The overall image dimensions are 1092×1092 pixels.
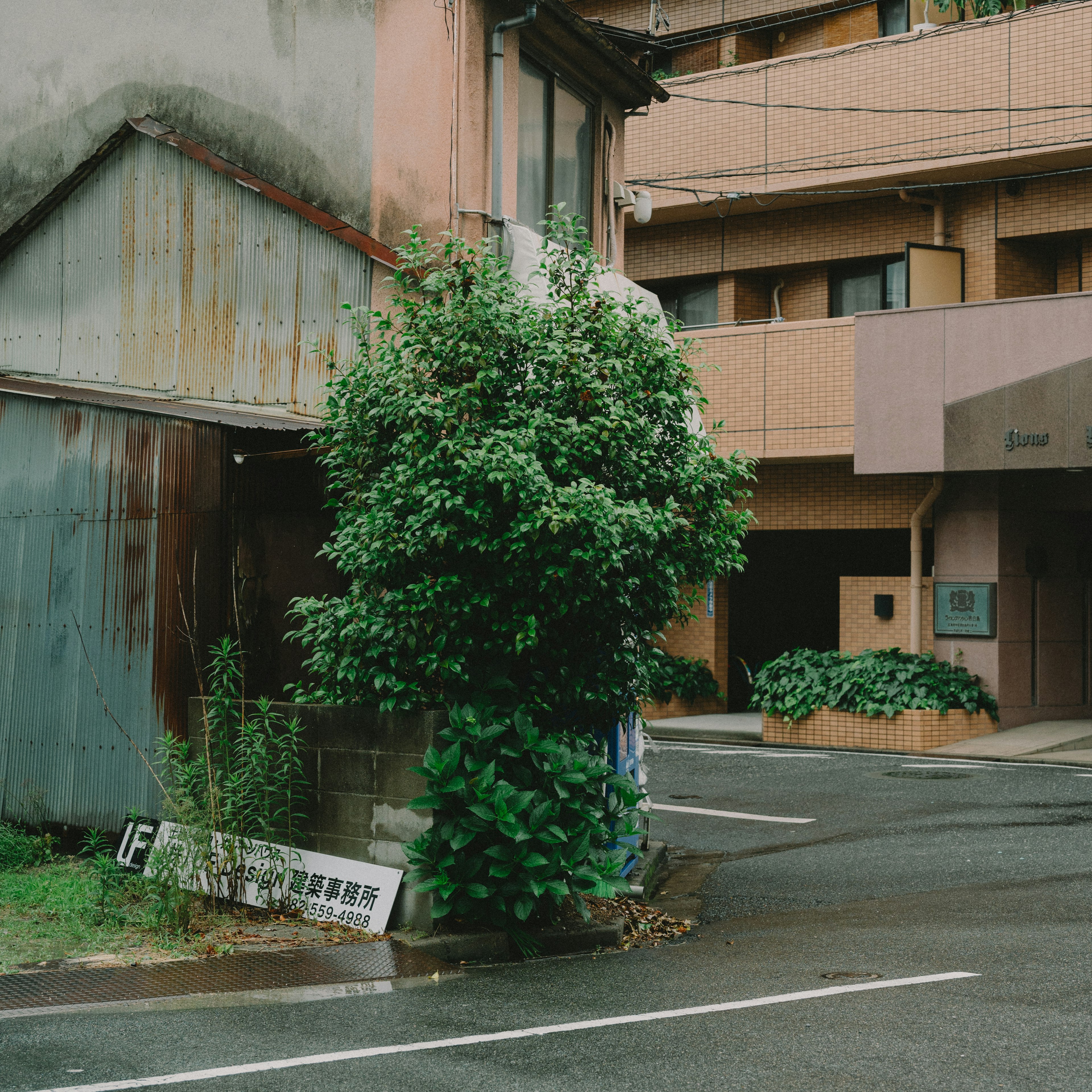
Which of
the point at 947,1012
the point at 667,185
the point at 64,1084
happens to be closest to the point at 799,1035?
the point at 947,1012

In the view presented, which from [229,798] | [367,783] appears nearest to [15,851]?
[229,798]

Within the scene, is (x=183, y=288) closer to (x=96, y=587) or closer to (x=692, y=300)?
(x=96, y=587)

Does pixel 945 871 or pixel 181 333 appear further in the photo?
pixel 181 333

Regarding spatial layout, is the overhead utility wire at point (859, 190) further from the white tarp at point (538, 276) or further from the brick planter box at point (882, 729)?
the white tarp at point (538, 276)

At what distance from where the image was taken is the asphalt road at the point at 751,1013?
507cm

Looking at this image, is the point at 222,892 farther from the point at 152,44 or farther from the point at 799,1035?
the point at 152,44

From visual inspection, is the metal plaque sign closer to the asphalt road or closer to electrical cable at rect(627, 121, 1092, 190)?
electrical cable at rect(627, 121, 1092, 190)

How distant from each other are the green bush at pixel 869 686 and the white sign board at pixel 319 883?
36.0 ft

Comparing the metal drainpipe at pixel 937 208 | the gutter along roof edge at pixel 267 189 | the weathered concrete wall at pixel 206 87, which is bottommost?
the gutter along roof edge at pixel 267 189

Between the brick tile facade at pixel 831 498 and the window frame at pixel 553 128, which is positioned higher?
the window frame at pixel 553 128

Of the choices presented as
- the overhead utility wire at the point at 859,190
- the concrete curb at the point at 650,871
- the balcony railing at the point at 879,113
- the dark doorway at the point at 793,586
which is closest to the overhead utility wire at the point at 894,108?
the balcony railing at the point at 879,113

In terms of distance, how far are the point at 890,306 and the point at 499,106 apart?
1152 cm

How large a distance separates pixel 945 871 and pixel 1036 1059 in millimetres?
4844

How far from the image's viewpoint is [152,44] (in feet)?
38.9
